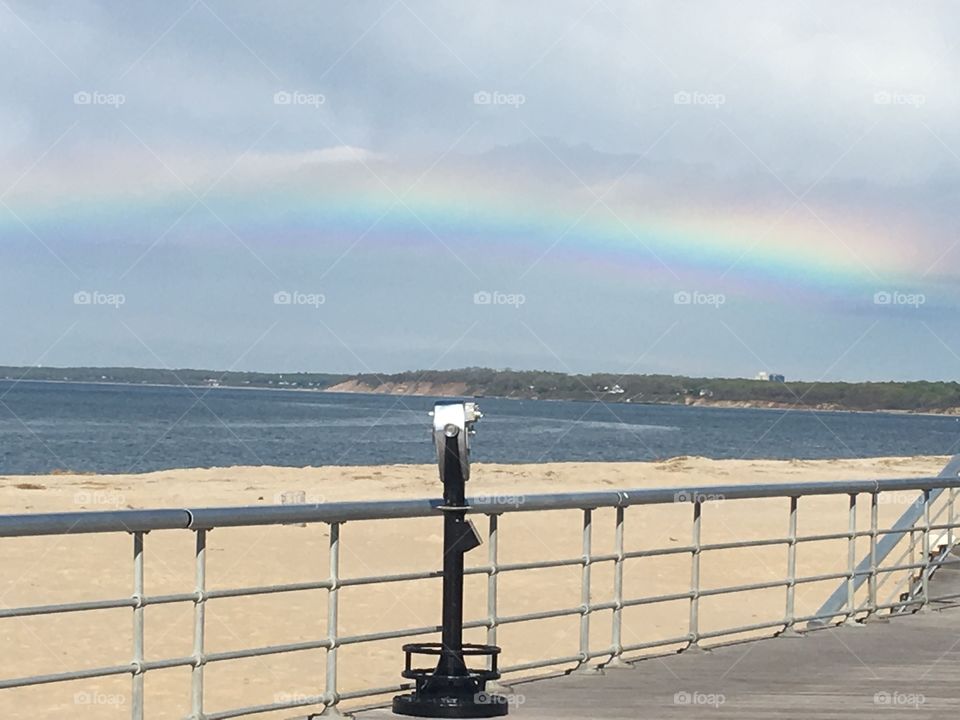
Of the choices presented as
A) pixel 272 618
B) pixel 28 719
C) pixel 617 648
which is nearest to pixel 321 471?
pixel 272 618

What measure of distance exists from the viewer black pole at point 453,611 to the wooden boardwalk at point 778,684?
0.20 metres

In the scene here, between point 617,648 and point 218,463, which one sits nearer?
point 617,648

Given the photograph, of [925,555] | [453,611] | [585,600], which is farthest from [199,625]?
[925,555]

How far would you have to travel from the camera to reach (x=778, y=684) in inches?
316

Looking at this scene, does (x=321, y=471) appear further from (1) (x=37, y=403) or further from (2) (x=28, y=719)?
(1) (x=37, y=403)

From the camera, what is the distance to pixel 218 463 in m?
62.5

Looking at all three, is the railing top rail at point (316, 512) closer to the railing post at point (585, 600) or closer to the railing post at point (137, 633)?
the railing post at point (137, 633)

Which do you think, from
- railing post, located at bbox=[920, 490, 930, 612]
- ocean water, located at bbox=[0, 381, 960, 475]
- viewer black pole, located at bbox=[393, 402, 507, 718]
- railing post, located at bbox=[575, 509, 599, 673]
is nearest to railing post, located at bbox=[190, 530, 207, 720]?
viewer black pole, located at bbox=[393, 402, 507, 718]

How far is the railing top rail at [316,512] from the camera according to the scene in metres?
5.47

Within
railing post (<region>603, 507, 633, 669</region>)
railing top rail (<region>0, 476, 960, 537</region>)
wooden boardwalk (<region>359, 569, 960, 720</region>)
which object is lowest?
wooden boardwalk (<region>359, 569, 960, 720</region>)

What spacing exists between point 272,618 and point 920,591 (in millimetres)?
6658

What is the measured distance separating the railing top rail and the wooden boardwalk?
962mm

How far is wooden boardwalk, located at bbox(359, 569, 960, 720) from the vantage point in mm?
7188

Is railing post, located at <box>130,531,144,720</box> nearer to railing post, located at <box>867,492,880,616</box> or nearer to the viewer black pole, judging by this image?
the viewer black pole
